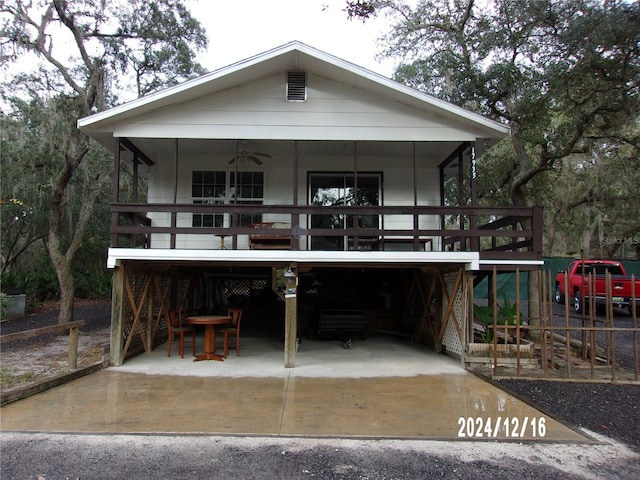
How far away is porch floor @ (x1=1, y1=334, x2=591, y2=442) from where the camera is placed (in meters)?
4.72

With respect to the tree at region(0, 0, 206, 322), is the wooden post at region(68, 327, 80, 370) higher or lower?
lower

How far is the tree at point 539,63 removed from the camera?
29.4ft

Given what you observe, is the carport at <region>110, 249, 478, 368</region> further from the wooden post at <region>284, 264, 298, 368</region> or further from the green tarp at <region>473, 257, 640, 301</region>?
the green tarp at <region>473, 257, 640, 301</region>

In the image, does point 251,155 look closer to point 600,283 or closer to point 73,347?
point 73,347

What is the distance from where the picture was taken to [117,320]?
26.0 ft

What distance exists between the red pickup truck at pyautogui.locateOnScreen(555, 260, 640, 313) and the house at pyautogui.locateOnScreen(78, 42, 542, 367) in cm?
566

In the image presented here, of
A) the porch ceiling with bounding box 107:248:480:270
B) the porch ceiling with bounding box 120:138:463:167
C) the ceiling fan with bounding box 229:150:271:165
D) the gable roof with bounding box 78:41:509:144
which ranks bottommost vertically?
the porch ceiling with bounding box 107:248:480:270

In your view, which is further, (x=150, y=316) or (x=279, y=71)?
(x=150, y=316)

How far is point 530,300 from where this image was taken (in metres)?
10.9

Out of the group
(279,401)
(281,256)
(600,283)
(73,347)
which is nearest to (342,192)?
(281,256)

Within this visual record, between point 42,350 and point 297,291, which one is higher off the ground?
point 297,291
